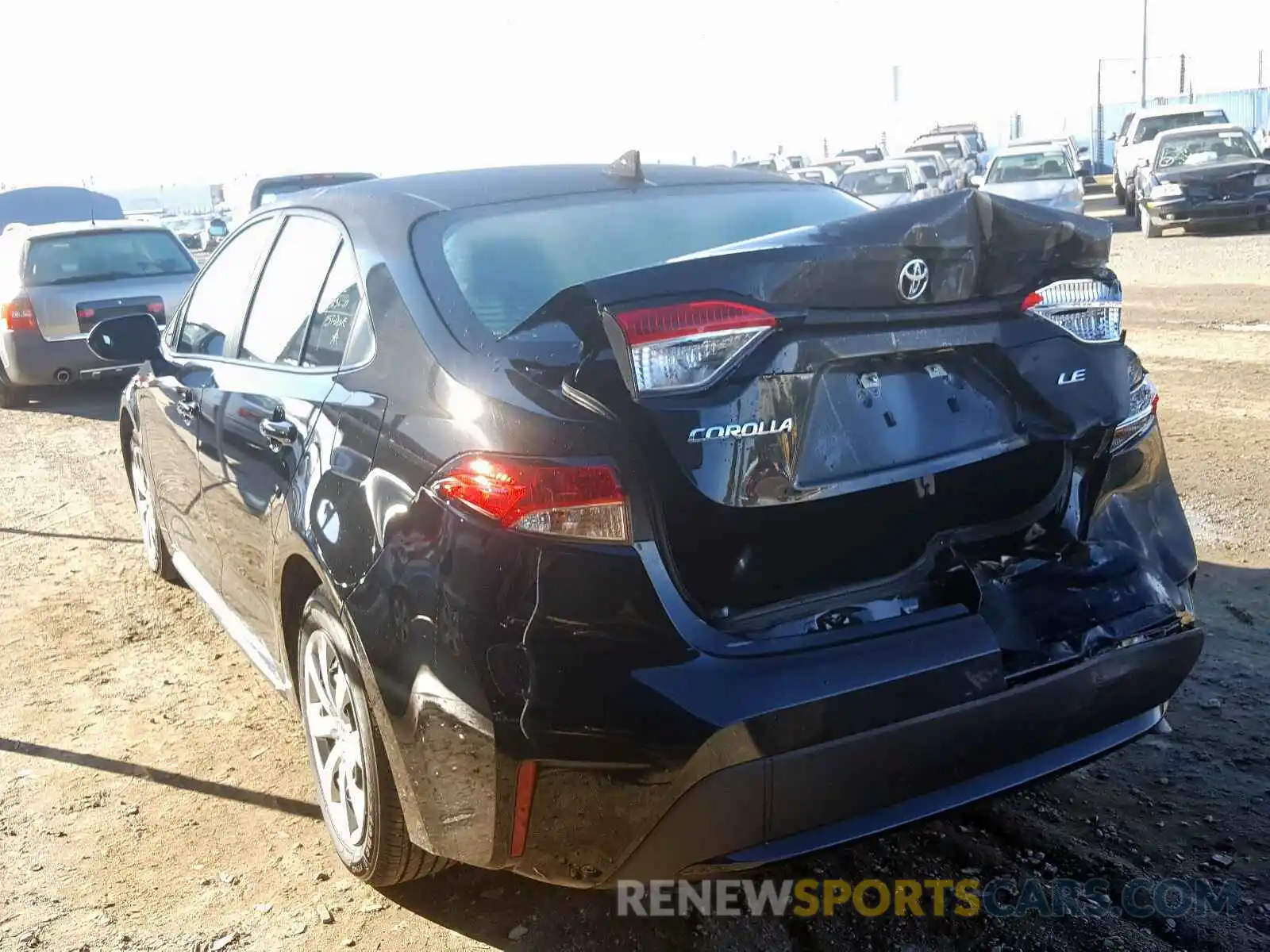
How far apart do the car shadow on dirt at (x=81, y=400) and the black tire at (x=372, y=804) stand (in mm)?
8138

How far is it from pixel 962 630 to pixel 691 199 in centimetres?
158

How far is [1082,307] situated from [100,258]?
33.0 ft

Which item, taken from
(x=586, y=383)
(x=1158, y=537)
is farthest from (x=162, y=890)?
(x=1158, y=537)

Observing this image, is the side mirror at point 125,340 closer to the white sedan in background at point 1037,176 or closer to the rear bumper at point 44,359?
the rear bumper at point 44,359

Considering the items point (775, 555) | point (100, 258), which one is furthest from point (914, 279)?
point (100, 258)

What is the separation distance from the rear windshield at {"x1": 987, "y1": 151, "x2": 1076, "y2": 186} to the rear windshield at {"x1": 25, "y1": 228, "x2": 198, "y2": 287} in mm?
13855

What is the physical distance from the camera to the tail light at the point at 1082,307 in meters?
2.59

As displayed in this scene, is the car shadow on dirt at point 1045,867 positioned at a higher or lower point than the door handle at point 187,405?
lower

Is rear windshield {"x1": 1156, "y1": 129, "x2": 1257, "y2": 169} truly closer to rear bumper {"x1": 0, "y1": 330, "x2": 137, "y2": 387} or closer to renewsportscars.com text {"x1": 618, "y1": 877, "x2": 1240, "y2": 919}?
rear bumper {"x1": 0, "y1": 330, "x2": 137, "y2": 387}

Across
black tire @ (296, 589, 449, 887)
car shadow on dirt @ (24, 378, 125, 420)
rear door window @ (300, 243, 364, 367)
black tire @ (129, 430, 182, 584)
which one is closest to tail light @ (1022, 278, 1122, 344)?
rear door window @ (300, 243, 364, 367)

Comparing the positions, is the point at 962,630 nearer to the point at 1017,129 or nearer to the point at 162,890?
the point at 162,890

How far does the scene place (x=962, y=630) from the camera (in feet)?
7.66

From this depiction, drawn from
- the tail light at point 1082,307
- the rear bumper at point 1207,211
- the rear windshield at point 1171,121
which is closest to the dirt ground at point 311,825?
the tail light at point 1082,307

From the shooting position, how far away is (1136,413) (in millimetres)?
2756
